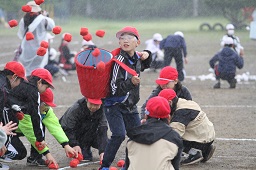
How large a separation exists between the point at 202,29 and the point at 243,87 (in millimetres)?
23655

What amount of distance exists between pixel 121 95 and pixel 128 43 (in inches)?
23.0

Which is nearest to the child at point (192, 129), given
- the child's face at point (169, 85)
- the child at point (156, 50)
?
the child's face at point (169, 85)

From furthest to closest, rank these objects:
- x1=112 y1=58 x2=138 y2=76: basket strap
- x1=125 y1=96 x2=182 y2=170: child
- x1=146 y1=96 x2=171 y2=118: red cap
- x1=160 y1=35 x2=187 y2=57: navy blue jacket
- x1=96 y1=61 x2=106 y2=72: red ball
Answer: x1=160 y1=35 x2=187 y2=57: navy blue jacket → x1=112 y1=58 x2=138 y2=76: basket strap → x1=96 y1=61 x2=106 y2=72: red ball → x1=146 y1=96 x2=171 y2=118: red cap → x1=125 y1=96 x2=182 y2=170: child

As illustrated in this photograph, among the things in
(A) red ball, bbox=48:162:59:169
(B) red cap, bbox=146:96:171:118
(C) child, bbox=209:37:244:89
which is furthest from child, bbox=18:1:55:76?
(B) red cap, bbox=146:96:171:118

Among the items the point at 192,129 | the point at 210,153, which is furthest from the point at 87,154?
the point at 210,153

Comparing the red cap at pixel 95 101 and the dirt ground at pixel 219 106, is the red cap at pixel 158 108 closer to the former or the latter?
the red cap at pixel 95 101

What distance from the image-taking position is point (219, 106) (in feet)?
44.8

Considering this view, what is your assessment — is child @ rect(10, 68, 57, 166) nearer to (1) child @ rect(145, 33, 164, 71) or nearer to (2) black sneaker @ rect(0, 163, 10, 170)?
(2) black sneaker @ rect(0, 163, 10, 170)

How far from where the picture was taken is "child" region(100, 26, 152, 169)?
759 centimetres

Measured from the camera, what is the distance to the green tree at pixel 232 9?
36688 millimetres

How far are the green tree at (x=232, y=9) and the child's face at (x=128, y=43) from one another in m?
29.0

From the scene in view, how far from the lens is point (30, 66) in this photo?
46.1ft

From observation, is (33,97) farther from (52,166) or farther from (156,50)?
(156,50)

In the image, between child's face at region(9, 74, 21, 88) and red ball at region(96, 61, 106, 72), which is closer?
red ball at region(96, 61, 106, 72)
